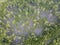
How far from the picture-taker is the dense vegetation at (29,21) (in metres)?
6.05

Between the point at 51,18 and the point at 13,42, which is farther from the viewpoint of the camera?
the point at 51,18

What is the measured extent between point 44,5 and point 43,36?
145 cm

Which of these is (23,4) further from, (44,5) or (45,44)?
(45,44)

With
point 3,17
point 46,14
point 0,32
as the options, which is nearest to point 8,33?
point 0,32

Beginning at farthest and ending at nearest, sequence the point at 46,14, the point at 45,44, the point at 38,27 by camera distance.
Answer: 1. the point at 46,14
2. the point at 38,27
3. the point at 45,44

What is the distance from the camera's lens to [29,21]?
6.55 metres

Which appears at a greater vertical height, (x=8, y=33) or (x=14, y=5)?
(x=14, y=5)

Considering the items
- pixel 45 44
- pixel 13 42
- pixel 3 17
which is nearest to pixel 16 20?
pixel 3 17

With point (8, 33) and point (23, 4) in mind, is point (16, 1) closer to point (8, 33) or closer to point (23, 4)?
point (23, 4)

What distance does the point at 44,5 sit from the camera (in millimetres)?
7137

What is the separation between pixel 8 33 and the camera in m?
6.19

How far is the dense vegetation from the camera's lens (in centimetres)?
605

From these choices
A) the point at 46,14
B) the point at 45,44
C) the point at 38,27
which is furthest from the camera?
the point at 46,14

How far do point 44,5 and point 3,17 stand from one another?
1.61 m
